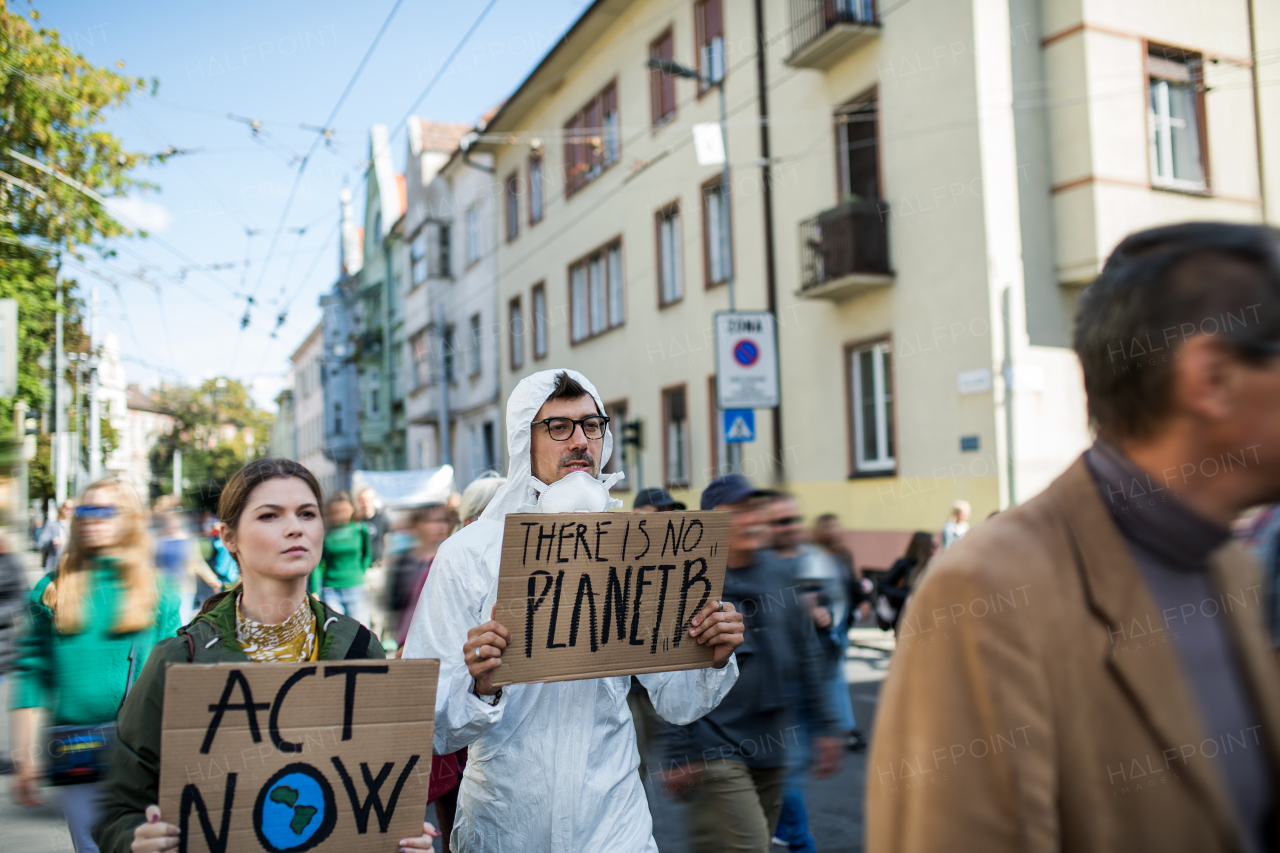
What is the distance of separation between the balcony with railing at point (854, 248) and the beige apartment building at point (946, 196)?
3 centimetres

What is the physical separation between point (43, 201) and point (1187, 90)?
67.4ft

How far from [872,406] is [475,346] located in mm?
19962

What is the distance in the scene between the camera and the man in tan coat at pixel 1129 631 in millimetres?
1372

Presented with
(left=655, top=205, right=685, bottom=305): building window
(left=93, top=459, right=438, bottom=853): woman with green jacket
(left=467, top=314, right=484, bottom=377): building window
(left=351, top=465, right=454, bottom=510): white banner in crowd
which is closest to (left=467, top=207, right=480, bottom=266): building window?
(left=467, top=314, right=484, bottom=377): building window

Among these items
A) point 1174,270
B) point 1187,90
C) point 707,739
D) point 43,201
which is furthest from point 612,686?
point 43,201

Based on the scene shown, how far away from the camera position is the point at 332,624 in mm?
2900

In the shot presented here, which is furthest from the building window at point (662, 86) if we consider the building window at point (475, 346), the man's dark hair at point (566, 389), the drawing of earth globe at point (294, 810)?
the drawing of earth globe at point (294, 810)

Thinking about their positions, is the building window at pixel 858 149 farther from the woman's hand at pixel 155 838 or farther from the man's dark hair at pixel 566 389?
the woman's hand at pixel 155 838

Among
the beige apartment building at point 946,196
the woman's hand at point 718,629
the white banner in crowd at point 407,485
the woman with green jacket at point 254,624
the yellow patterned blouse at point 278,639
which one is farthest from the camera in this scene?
the white banner in crowd at point 407,485

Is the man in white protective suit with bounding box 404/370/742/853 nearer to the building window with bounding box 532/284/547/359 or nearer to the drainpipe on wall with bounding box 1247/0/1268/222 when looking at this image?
the drainpipe on wall with bounding box 1247/0/1268/222

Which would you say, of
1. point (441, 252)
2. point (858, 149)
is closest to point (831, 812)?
point (858, 149)

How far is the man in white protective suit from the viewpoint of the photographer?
269 cm

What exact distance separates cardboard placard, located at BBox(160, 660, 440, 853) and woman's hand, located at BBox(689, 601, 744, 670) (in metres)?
0.85

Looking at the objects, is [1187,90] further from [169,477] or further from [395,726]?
[169,477]
